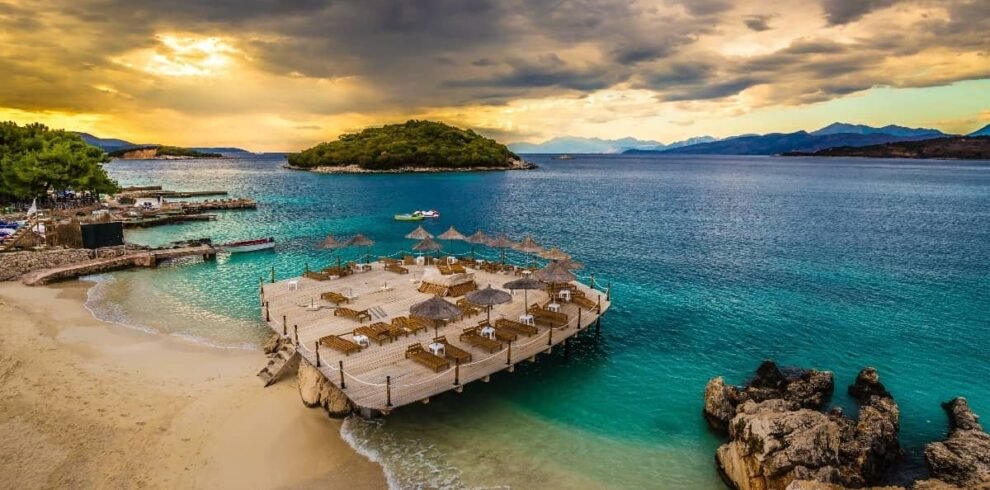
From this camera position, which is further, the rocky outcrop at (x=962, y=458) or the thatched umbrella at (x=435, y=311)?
the thatched umbrella at (x=435, y=311)

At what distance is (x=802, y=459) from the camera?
15.3m

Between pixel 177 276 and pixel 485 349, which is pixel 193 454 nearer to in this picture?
pixel 485 349

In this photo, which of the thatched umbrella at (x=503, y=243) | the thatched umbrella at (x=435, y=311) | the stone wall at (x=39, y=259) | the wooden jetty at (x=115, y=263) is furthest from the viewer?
the stone wall at (x=39, y=259)

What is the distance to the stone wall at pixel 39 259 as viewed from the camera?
4006 centimetres

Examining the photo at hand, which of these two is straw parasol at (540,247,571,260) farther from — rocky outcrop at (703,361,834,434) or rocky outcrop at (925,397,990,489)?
rocky outcrop at (925,397,990,489)

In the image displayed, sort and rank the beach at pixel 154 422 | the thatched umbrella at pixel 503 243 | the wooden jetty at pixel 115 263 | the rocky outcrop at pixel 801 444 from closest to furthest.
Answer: the rocky outcrop at pixel 801 444, the beach at pixel 154 422, the thatched umbrella at pixel 503 243, the wooden jetty at pixel 115 263

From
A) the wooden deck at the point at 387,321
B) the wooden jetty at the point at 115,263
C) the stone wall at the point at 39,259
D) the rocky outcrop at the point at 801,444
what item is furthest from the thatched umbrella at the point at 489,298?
the stone wall at the point at 39,259

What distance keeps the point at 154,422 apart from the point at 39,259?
1380 inches

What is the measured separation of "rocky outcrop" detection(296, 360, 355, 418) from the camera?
65.0 feet

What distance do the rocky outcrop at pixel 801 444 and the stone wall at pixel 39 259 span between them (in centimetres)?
5213

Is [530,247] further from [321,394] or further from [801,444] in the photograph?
[801,444]

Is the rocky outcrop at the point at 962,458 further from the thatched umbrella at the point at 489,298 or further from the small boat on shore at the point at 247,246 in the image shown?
the small boat on shore at the point at 247,246

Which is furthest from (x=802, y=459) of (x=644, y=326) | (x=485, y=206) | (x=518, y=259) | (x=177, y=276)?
(x=485, y=206)

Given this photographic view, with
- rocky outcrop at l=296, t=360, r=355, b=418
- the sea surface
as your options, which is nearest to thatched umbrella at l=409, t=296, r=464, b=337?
the sea surface
